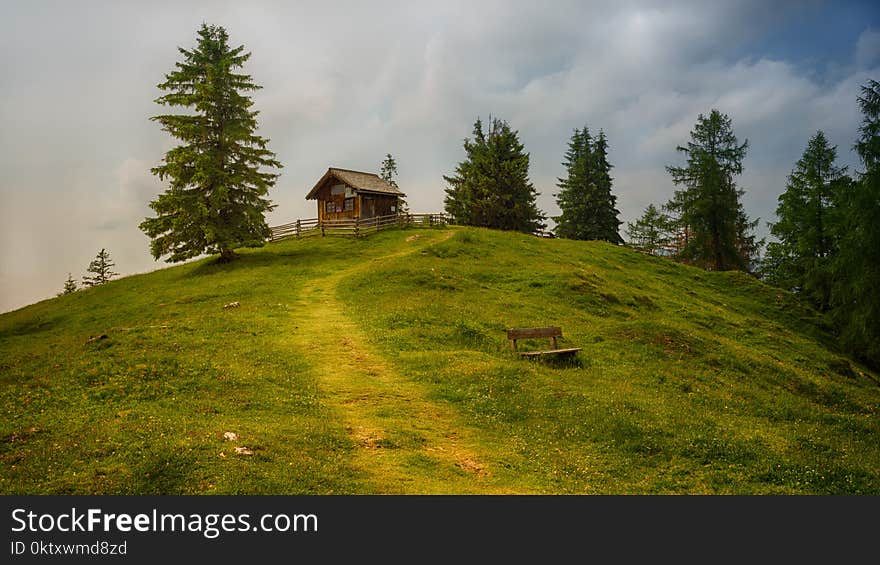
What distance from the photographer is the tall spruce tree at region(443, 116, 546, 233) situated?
65625 millimetres

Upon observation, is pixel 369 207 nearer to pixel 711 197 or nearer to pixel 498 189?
pixel 498 189

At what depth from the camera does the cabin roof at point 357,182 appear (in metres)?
59.5

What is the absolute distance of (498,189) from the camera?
65.9 m

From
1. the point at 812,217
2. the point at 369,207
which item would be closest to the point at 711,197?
the point at 812,217

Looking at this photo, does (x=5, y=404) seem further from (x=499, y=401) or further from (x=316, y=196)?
(x=316, y=196)

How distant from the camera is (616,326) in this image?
89.2 feet

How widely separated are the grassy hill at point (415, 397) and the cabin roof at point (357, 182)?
24.4 meters

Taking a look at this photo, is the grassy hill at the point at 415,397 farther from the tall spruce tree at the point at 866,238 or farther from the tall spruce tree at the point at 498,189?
the tall spruce tree at the point at 498,189

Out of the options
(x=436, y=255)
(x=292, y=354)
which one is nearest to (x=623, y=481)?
(x=292, y=354)

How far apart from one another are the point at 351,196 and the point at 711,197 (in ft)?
128

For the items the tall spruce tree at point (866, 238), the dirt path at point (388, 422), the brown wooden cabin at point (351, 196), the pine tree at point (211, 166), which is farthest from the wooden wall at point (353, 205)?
the tall spruce tree at point (866, 238)

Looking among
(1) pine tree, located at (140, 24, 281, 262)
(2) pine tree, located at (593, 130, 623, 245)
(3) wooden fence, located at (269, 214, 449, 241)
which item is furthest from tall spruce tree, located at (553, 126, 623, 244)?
(1) pine tree, located at (140, 24, 281, 262)

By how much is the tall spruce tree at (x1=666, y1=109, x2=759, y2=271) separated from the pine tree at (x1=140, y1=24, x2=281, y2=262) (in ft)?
143

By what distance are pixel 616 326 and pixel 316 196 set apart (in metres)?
44.2
